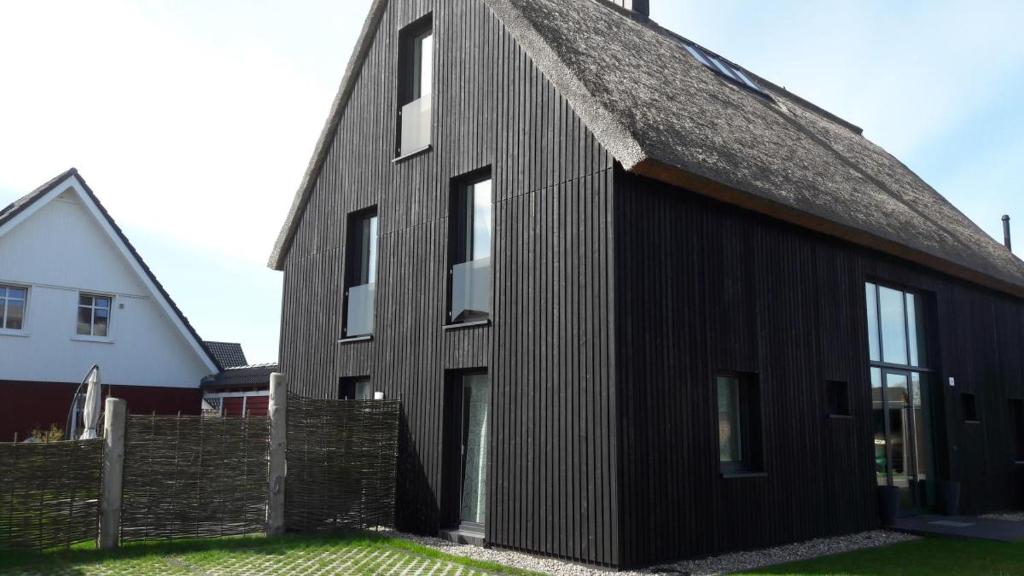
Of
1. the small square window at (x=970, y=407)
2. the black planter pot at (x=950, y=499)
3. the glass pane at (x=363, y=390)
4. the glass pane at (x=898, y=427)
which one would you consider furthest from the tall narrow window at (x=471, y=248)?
the small square window at (x=970, y=407)

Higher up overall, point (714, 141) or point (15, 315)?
point (714, 141)

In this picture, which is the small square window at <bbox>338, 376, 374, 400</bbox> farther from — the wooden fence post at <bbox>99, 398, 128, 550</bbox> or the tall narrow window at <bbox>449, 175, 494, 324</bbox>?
the wooden fence post at <bbox>99, 398, 128, 550</bbox>

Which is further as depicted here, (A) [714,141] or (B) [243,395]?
(B) [243,395]

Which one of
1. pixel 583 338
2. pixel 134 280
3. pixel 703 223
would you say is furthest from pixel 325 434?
pixel 134 280

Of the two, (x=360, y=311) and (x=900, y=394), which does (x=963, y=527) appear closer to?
(x=900, y=394)

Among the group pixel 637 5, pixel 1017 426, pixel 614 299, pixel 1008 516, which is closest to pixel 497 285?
pixel 614 299

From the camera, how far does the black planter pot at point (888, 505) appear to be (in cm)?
Answer: 1260

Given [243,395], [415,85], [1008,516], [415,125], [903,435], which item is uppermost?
[415,85]

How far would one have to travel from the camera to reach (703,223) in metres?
10.6

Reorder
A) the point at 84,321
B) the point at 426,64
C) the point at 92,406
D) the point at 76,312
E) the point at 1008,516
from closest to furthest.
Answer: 1. the point at 426,64
2. the point at 92,406
3. the point at 1008,516
4. the point at 76,312
5. the point at 84,321

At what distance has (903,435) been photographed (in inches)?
539

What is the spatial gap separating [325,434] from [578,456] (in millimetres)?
3688

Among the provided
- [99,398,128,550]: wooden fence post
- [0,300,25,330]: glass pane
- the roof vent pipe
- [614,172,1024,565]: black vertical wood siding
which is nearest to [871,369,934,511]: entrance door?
[614,172,1024,565]: black vertical wood siding

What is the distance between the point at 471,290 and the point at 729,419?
3633mm
